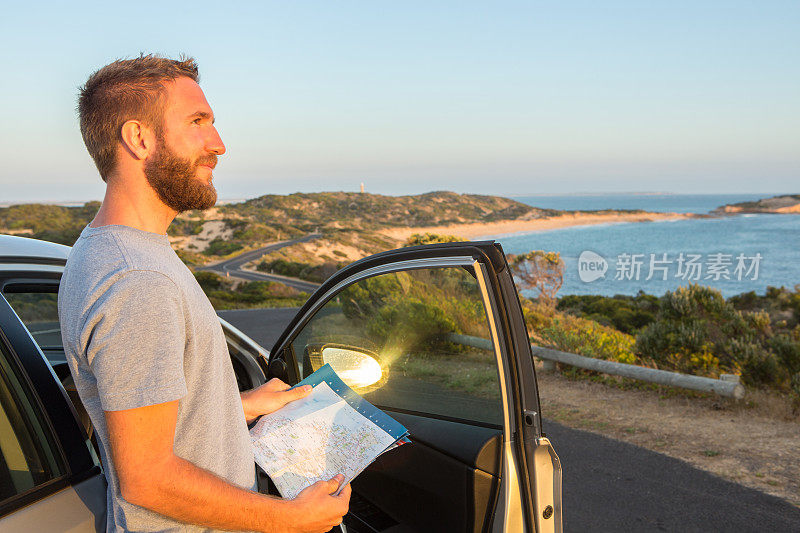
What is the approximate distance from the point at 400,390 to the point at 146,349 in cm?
122

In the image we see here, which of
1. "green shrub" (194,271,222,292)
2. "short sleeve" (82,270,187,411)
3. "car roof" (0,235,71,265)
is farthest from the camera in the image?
"green shrub" (194,271,222,292)

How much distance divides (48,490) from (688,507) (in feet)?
13.6

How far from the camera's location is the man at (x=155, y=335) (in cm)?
108

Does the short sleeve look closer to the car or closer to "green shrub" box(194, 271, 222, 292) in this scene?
the car

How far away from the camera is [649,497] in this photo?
427 cm

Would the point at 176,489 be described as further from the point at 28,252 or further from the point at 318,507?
the point at 28,252

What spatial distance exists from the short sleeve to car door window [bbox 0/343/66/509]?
0.56 meters

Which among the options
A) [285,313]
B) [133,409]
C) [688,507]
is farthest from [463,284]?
[285,313]

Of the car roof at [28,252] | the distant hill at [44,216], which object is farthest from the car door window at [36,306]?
the distant hill at [44,216]

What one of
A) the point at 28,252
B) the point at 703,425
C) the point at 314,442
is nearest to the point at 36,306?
the point at 28,252

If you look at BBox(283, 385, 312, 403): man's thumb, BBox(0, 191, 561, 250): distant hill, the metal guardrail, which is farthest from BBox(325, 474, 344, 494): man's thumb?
BBox(0, 191, 561, 250): distant hill

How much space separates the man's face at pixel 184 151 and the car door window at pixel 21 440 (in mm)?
700

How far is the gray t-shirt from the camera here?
107cm

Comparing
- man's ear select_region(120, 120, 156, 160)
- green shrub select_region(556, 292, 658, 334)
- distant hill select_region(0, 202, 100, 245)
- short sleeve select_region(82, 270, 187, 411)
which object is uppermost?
man's ear select_region(120, 120, 156, 160)
